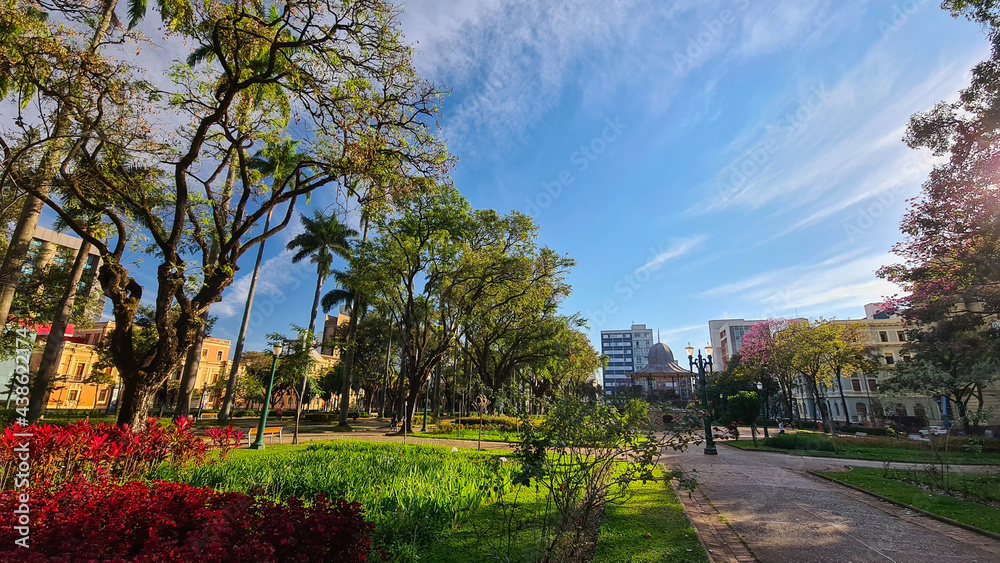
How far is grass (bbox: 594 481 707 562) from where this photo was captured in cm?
410

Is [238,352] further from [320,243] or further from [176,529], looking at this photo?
[176,529]

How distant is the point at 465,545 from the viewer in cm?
420

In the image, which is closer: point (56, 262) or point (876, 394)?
point (56, 262)

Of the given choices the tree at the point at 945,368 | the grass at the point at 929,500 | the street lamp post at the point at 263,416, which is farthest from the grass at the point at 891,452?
the street lamp post at the point at 263,416

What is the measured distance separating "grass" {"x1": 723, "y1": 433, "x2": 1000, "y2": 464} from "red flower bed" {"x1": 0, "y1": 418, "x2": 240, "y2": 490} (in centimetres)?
1767

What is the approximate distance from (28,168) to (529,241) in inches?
686

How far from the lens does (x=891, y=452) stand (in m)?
15.2

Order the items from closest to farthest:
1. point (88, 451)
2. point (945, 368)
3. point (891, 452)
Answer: point (88, 451) < point (891, 452) < point (945, 368)

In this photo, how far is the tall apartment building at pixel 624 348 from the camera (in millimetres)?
126137

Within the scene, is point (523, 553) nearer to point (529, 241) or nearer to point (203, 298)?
point (203, 298)

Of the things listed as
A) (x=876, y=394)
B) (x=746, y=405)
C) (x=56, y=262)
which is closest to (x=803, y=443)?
(x=746, y=405)

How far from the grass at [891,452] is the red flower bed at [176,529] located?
15.4 meters

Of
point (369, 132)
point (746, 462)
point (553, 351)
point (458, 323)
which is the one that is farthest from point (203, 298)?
point (553, 351)

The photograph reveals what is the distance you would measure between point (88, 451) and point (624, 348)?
133 m
